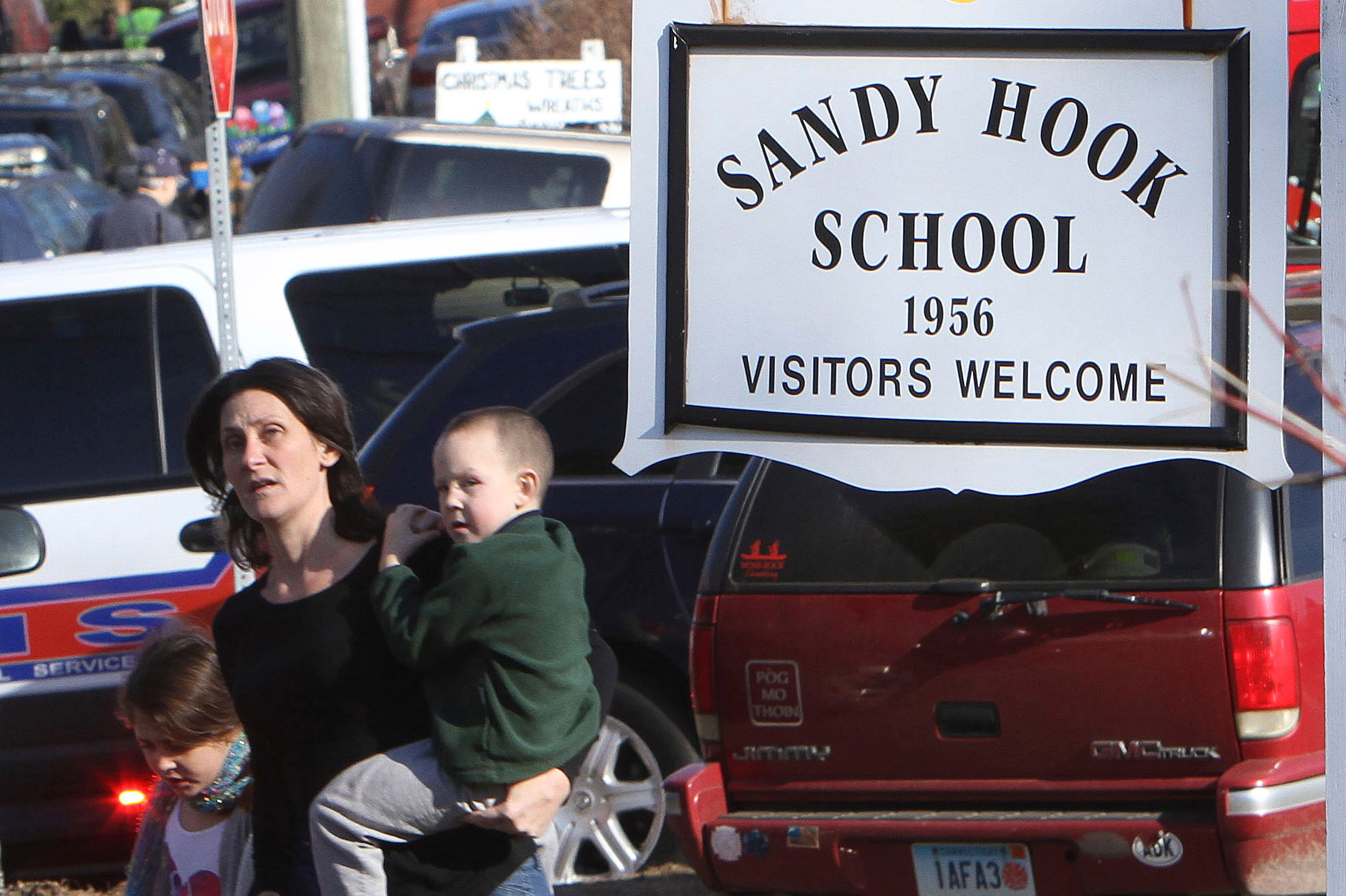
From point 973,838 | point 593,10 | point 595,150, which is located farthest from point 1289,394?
point 593,10

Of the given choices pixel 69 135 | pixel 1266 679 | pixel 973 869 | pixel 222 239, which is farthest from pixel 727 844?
pixel 69 135

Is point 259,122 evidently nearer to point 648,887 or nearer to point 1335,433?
point 648,887

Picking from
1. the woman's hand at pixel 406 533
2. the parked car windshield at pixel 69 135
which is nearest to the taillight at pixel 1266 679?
the woman's hand at pixel 406 533

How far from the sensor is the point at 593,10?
18.8 m

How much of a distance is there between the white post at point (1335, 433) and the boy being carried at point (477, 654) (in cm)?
108

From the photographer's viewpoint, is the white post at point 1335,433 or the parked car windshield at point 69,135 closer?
the white post at point 1335,433

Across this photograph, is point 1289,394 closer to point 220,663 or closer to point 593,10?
point 220,663

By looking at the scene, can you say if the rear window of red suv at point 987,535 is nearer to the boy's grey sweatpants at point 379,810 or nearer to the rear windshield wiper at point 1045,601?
the rear windshield wiper at point 1045,601

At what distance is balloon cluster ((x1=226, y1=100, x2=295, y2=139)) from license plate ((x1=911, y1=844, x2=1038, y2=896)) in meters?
21.3

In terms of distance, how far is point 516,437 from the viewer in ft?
8.84

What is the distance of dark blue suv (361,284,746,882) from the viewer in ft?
17.6

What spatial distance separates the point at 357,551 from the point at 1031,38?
1358mm

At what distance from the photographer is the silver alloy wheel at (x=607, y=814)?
5352 millimetres

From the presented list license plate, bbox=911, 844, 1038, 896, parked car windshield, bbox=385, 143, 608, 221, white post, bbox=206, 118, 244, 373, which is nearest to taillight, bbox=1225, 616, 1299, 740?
license plate, bbox=911, 844, 1038, 896
